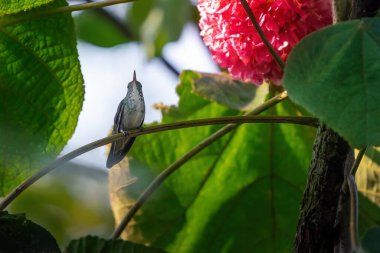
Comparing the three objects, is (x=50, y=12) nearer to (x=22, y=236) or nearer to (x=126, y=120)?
(x=126, y=120)

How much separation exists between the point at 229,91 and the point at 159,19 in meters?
0.33

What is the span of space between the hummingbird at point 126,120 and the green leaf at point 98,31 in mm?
1481

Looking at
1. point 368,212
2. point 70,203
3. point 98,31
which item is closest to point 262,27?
point 368,212

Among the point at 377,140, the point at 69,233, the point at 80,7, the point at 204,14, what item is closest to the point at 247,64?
the point at 204,14

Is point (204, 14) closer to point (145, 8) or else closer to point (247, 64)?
point (247, 64)

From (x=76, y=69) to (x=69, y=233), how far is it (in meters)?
1.70

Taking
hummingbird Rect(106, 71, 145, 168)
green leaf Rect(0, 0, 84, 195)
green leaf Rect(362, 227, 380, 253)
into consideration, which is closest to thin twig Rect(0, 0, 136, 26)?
green leaf Rect(0, 0, 84, 195)

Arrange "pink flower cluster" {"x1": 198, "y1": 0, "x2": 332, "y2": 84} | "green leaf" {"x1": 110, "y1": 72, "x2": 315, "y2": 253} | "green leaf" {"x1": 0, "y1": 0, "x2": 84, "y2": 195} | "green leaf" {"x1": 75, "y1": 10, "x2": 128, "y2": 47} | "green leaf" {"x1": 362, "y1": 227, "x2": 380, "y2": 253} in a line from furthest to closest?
"green leaf" {"x1": 75, "y1": 10, "x2": 128, "y2": 47}
"green leaf" {"x1": 110, "y1": 72, "x2": 315, "y2": 253}
"green leaf" {"x1": 0, "y1": 0, "x2": 84, "y2": 195}
"pink flower cluster" {"x1": 198, "y1": 0, "x2": 332, "y2": 84}
"green leaf" {"x1": 362, "y1": 227, "x2": 380, "y2": 253}

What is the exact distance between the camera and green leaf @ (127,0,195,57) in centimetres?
202

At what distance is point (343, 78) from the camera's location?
113 centimetres

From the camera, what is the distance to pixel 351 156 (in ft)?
4.40

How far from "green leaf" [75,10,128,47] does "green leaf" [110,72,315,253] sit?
3.56 ft

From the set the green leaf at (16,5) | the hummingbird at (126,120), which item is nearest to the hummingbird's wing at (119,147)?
the hummingbird at (126,120)

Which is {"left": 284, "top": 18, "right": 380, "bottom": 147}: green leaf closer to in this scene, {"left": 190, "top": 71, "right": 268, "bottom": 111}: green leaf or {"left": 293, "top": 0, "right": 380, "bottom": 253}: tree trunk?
{"left": 293, "top": 0, "right": 380, "bottom": 253}: tree trunk
